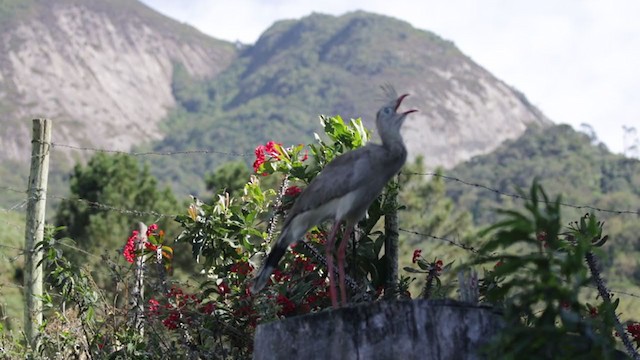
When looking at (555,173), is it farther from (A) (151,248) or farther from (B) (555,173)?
(A) (151,248)

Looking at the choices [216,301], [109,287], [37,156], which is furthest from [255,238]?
[109,287]

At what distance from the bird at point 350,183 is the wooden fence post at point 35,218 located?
123 inches

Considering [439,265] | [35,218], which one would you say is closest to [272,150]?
[439,265]

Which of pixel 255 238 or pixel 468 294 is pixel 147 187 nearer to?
pixel 255 238

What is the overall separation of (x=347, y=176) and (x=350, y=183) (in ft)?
0.13

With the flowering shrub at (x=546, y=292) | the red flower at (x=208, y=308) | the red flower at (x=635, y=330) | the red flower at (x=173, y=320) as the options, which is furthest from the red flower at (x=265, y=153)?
the flowering shrub at (x=546, y=292)

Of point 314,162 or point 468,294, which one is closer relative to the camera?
point 468,294

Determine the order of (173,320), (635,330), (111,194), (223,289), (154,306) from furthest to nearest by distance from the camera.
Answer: (111,194) → (154,306) → (223,289) → (173,320) → (635,330)

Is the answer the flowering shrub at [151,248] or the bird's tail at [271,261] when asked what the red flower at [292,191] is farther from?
the bird's tail at [271,261]

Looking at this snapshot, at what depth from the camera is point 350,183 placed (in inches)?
185

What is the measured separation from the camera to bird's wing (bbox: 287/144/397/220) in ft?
15.3

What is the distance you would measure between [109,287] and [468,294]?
725 inches

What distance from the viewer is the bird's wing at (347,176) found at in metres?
4.66

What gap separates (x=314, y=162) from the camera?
6359 mm
